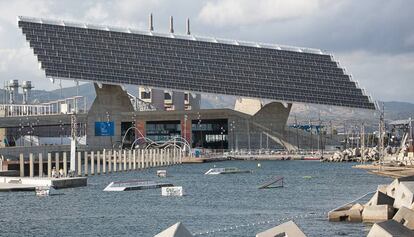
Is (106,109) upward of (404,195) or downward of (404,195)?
upward

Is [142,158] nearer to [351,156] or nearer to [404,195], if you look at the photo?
[351,156]

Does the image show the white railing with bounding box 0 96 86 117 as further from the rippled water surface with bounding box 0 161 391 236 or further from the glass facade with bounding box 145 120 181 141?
the rippled water surface with bounding box 0 161 391 236

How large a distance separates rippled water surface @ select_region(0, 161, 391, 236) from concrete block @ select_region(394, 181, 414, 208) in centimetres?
199

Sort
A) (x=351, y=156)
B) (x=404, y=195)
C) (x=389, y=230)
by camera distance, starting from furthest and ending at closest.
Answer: (x=351, y=156) < (x=404, y=195) < (x=389, y=230)

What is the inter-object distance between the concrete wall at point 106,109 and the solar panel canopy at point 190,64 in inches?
240

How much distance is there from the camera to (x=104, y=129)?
491 ft

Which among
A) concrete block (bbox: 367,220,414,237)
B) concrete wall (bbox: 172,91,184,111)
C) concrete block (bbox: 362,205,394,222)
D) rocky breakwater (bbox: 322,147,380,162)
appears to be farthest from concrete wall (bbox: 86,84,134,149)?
concrete block (bbox: 367,220,414,237)

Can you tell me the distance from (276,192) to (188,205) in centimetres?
1227

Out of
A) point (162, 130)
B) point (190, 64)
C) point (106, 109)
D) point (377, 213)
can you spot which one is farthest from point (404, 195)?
point (162, 130)

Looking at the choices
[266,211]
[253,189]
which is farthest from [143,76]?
[266,211]

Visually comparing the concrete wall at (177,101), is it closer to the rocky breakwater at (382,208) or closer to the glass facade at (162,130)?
the glass facade at (162,130)

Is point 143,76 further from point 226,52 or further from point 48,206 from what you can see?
point 48,206

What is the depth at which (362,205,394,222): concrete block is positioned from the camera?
44.4 meters

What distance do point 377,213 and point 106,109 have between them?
10954 cm
